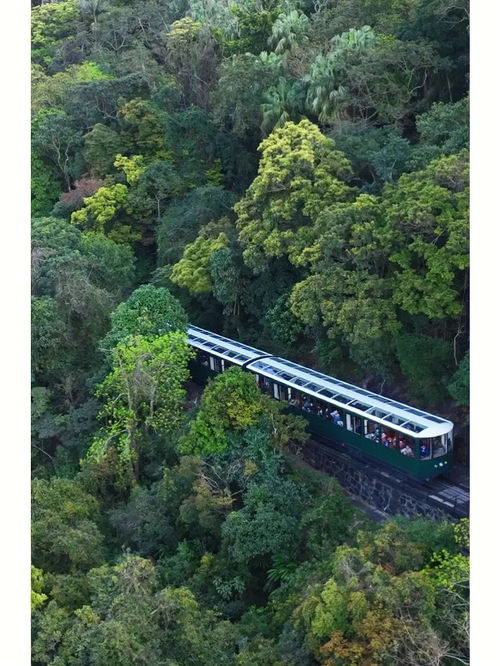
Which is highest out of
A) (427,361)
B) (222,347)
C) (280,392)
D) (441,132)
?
(441,132)

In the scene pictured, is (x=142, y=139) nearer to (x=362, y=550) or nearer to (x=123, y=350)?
(x=123, y=350)

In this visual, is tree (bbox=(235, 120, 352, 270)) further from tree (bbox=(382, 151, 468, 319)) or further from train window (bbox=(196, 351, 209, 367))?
tree (bbox=(382, 151, 468, 319))

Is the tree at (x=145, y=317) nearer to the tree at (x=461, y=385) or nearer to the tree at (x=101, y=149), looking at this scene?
the tree at (x=461, y=385)

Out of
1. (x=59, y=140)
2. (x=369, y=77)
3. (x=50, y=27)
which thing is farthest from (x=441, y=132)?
(x=50, y=27)

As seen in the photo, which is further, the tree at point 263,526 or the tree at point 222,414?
the tree at point 222,414

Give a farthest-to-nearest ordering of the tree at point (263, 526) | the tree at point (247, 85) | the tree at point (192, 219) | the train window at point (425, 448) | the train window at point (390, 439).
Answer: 1. the tree at point (192, 219)
2. the tree at point (247, 85)
3. the train window at point (390, 439)
4. the train window at point (425, 448)
5. the tree at point (263, 526)

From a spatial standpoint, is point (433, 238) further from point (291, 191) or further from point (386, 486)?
point (386, 486)

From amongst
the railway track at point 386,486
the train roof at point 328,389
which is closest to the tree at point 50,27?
the train roof at point 328,389

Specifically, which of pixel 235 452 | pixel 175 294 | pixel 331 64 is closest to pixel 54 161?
pixel 175 294
